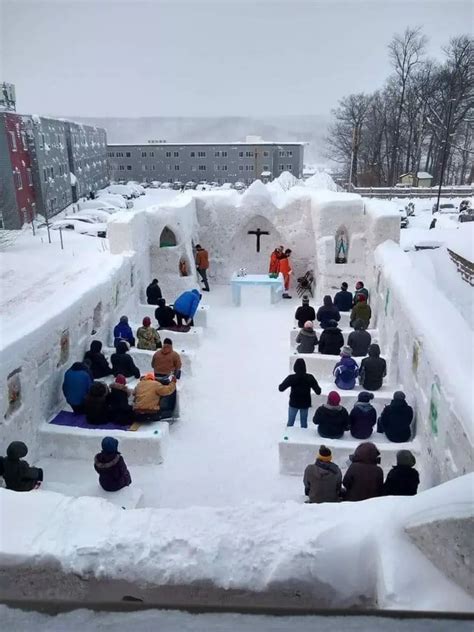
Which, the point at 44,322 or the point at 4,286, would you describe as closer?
the point at 44,322

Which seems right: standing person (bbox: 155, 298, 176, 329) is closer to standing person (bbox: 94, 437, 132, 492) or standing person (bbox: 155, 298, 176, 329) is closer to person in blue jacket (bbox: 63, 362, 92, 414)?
person in blue jacket (bbox: 63, 362, 92, 414)

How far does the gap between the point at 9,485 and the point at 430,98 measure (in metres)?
30.2

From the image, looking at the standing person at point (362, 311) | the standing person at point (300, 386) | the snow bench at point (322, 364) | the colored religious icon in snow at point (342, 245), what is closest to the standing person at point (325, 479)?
the standing person at point (300, 386)

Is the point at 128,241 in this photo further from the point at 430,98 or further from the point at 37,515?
the point at 430,98

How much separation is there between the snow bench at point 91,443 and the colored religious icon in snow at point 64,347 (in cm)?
99

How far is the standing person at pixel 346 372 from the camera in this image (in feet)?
22.3

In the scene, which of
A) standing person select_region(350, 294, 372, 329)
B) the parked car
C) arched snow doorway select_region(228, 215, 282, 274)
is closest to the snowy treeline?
the parked car

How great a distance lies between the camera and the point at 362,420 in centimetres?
562

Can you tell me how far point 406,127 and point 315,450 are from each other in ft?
96.6

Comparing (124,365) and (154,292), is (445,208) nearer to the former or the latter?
(154,292)

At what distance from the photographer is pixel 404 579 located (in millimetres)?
2502

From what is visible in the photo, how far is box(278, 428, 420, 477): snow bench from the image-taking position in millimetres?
5562

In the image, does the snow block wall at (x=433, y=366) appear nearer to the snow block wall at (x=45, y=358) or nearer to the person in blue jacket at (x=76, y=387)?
the person in blue jacket at (x=76, y=387)

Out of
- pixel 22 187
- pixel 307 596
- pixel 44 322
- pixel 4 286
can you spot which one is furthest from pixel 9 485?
pixel 22 187
